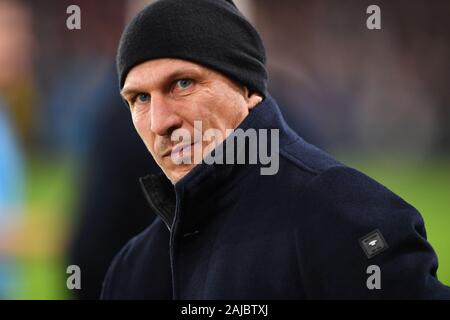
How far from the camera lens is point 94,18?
4293 mm

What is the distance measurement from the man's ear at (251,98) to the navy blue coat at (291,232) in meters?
0.03

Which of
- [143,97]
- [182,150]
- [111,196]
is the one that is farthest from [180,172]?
[111,196]

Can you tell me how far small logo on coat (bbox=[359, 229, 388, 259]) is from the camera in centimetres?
116

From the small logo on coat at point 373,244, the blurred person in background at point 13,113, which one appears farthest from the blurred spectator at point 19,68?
the small logo on coat at point 373,244

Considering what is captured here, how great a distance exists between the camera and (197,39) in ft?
4.51

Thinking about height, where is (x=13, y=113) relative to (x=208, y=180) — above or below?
below

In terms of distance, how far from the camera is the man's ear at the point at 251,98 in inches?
56.1

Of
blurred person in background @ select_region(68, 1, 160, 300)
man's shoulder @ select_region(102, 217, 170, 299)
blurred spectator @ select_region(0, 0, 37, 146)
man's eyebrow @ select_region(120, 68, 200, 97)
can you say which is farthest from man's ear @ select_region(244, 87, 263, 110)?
blurred spectator @ select_region(0, 0, 37, 146)

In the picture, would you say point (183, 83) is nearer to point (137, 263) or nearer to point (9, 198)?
point (137, 263)

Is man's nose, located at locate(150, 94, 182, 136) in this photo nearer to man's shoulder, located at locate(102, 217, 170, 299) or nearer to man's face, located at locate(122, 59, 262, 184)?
man's face, located at locate(122, 59, 262, 184)

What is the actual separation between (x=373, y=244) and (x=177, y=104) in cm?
42

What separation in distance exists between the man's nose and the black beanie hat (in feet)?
0.27

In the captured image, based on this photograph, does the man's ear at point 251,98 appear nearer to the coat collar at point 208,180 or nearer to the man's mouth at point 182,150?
the coat collar at point 208,180
